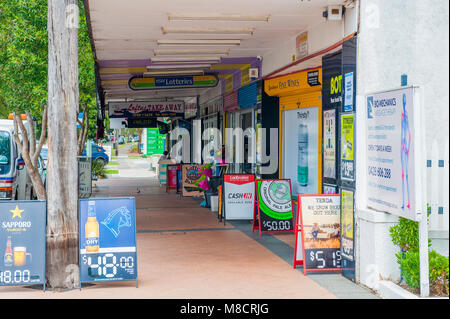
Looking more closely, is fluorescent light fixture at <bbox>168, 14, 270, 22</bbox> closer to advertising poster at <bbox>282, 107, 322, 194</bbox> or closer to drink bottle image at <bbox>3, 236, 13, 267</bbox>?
advertising poster at <bbox>282, 107, 322, 194</bbox>

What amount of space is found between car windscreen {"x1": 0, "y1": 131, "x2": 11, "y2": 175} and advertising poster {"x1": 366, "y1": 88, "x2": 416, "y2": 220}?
791cm

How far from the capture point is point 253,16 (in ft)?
27.9

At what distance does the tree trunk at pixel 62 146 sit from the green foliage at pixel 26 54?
1244 cm

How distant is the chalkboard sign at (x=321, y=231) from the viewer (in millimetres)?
7320

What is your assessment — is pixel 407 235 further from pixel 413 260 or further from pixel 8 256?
pixel 8 256

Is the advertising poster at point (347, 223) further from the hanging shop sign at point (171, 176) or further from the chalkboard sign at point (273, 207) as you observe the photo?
the hanging shop sign at point (171, 176)

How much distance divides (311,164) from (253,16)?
370 centimetres

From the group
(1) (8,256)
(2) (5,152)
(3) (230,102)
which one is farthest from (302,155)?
(1) (8,256)

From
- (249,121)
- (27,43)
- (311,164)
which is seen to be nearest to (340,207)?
(311,164)

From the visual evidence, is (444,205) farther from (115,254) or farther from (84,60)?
(84,60)

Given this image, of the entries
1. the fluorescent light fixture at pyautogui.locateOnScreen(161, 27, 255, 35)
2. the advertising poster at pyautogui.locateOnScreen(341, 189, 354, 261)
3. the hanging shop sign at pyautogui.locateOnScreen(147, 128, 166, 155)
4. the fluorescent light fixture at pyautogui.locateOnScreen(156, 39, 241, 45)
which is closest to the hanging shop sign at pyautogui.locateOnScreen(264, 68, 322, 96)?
the fluorescent light fixture at pyautogui.locateOnScreen(156, 39, 241, 45)

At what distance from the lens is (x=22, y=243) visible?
20.9 ft

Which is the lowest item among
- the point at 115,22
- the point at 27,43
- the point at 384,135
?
the point at 384,135

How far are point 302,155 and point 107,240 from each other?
19.5 feet
